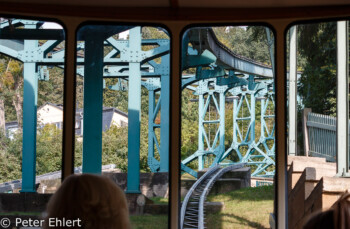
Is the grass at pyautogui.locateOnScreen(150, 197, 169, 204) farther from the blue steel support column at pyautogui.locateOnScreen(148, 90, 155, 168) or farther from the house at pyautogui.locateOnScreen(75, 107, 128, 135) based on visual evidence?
the house at pyautogui.locateOnScreen(75, 107, 128, 135)

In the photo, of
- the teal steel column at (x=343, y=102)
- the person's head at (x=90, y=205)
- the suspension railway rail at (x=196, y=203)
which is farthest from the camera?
the teal steel column at (x=343, y=102)

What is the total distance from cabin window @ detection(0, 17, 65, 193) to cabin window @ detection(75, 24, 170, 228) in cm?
15

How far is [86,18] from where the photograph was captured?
331 cm

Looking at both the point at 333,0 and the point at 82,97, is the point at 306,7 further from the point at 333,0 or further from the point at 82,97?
the point at 82,97

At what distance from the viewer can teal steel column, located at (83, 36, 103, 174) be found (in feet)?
11.2

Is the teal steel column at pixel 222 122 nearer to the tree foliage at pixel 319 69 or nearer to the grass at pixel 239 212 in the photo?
the grass at pixel 239 212

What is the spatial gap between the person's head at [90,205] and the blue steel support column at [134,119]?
2249 millimetres

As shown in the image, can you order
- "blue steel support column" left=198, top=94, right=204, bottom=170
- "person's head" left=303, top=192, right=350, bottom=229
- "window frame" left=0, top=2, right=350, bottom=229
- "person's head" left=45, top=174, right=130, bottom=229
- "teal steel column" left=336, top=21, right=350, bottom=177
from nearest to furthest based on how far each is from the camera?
"person's head" left=303, top=192, right=350, bottom=229 → "person's head" left=45, top=174, right=130, bottom=229 → "window frame" left=0, top=2, right=350, bottom=229 → "blue steel support column" left=198, top=94, right=204, bottom=170 → "teal steel column" left=336, top=21, right=350, bottom=177

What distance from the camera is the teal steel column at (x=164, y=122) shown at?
3.34 meters

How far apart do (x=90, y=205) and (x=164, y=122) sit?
217cm

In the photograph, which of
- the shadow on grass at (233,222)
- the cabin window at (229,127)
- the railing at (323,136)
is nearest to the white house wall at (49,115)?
the cabin window at (229,127)

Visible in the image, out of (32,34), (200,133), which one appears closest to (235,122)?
(200,133)

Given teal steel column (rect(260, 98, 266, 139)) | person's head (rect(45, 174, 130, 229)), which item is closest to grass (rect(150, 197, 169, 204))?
teal steel column (rect(260, 98, 266, 139))

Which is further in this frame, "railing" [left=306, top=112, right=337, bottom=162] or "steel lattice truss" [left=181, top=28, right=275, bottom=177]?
"railing" [left=306, top=112, right=337, bottom=162]
